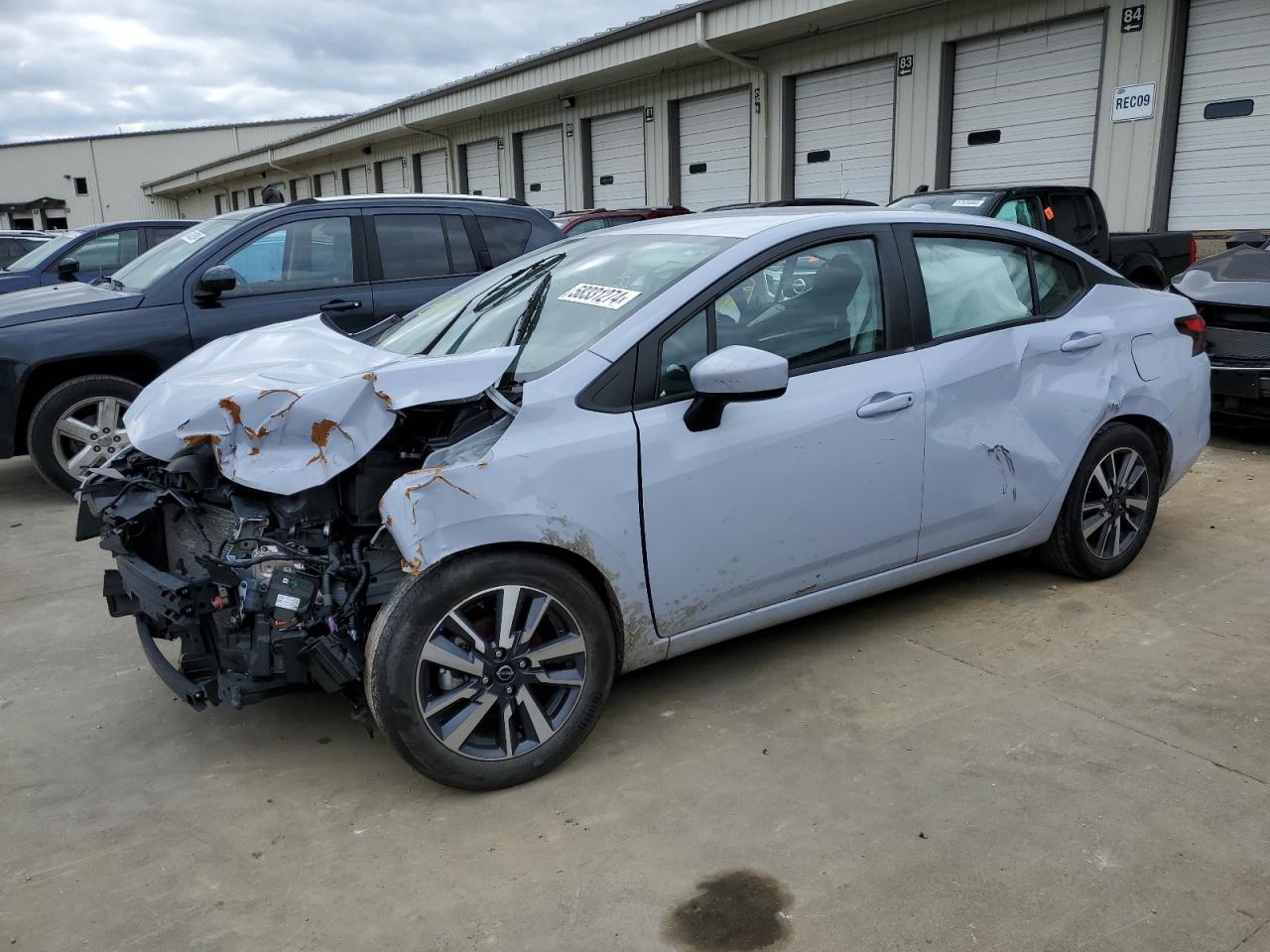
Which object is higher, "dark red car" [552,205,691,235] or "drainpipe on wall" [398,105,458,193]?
"drainpipe on wall" [398,105,458,193]

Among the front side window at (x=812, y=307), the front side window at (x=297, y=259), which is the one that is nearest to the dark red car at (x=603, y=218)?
the front side window at (x=297, y=259)

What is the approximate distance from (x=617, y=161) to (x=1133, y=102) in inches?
390

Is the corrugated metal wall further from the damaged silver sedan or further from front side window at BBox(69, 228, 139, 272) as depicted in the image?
the damaged silver sedan

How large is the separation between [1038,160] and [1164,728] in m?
11.2

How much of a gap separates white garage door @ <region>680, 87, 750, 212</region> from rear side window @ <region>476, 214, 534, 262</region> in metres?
9.93

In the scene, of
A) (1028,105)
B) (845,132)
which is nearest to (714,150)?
(845,132)

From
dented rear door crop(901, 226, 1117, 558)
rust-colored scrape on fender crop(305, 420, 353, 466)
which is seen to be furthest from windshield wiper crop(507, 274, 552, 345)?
dented rear door crop(901, 226, 1117, 558)

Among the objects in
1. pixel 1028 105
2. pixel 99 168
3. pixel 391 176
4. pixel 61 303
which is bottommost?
pixel 61 303

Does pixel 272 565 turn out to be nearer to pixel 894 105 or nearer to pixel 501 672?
pixel 501 672

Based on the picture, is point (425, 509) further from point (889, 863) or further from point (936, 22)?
point (936, 22)

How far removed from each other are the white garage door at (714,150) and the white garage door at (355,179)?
47.7 feet

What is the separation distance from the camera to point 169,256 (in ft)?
22.1

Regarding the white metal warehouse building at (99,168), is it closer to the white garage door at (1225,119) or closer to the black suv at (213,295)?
the white garage door at (1225,119)

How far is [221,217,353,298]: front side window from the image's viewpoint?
6555 millimetres
